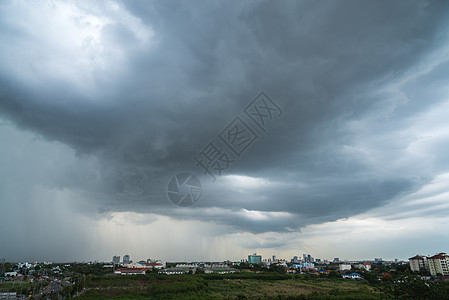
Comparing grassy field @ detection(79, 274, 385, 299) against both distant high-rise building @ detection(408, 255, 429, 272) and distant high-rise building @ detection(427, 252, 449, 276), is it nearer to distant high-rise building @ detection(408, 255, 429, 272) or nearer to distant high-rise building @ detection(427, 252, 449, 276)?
distant high-rise building @ detection(427, 252, 449, 276)

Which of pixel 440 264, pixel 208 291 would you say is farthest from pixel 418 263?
pixel 208 291

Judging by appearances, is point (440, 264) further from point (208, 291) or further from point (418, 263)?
point (208, 291)

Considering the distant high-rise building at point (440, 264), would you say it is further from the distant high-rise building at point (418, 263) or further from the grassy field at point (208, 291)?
the grassy field at point (208, 291)

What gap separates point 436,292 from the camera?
17.9 m

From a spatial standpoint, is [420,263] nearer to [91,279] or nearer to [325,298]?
[325,298]

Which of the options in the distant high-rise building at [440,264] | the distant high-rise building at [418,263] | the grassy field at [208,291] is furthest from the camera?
the distant high-rise building at [418,263]

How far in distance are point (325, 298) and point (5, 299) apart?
4278 centimetres

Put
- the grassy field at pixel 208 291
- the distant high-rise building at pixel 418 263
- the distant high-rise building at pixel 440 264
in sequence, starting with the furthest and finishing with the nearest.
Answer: the distant high-rise building at pixel 418 263 < the distant high-rise building at pixel 440 264 < the grassy field at pixel 208 291

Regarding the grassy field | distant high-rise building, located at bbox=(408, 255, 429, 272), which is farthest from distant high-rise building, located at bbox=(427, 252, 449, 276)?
the grassy field

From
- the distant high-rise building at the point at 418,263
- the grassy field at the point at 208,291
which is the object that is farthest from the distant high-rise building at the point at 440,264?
the grassy field at the point at 208,291

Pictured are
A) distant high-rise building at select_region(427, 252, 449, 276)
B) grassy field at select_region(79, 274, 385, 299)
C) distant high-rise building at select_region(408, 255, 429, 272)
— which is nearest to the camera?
grassy field at select_region(79, 274, 385, 299)

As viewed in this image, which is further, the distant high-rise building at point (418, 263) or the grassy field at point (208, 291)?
the distant high-rise building at point (418, 263)

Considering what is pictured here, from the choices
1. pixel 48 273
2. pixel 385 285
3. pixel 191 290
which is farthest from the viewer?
pixel 48 273

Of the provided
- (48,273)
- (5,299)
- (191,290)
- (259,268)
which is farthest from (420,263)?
(48,273)
